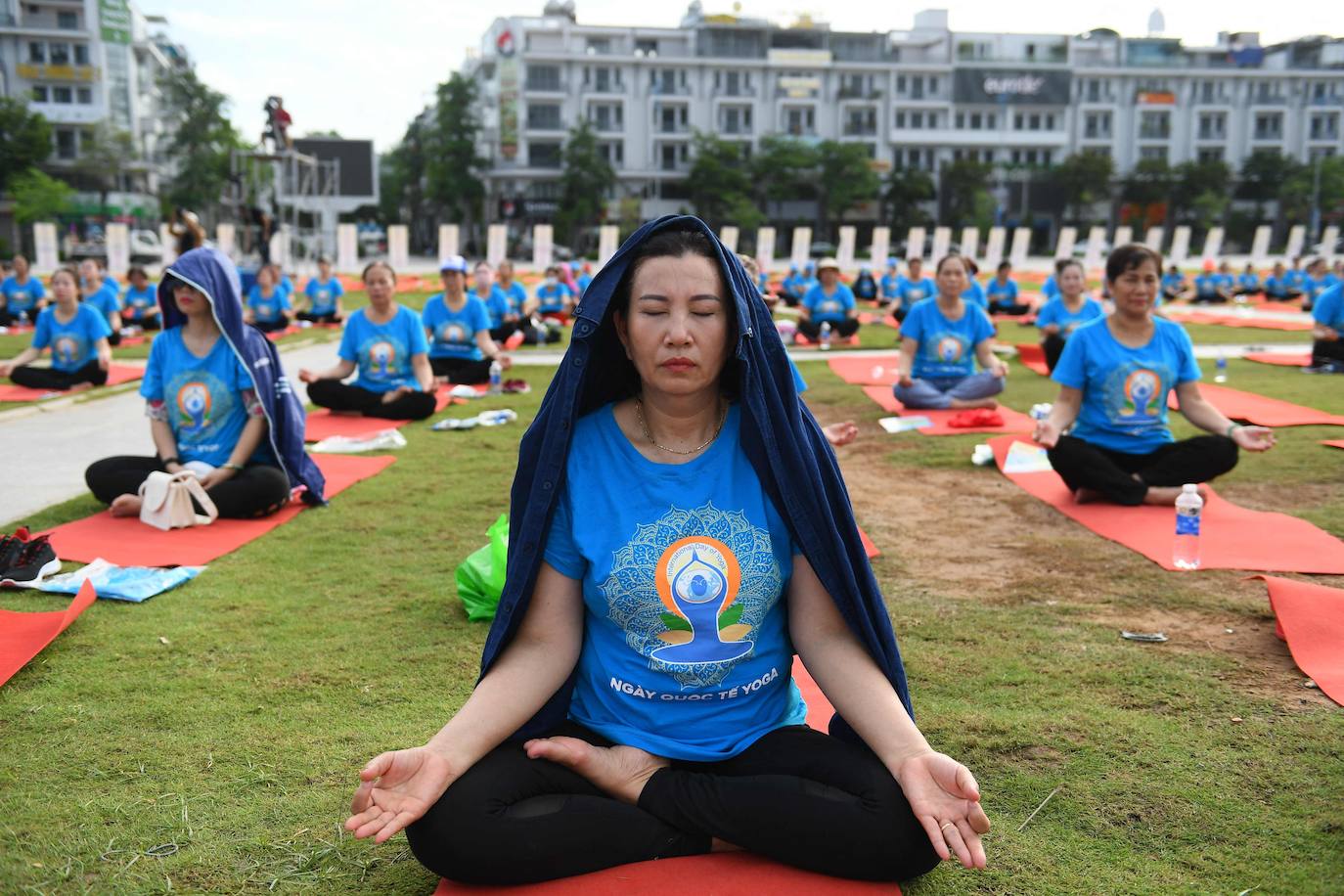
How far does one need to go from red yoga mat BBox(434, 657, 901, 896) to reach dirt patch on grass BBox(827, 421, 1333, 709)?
5.92 feet

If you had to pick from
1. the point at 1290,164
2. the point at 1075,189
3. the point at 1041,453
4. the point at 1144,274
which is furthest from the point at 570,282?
the point at 1290,164

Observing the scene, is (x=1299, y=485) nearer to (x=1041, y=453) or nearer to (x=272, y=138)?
(x=1041, y=453)

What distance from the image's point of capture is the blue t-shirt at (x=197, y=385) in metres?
5.66

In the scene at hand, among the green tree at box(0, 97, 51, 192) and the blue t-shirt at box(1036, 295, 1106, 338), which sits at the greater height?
the green tree at box(0, 97, 51, 192)

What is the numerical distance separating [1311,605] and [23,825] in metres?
3.92

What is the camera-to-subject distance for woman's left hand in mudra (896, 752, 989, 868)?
2078 millimetres

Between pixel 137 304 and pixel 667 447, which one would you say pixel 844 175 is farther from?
Result: pixel 667 447

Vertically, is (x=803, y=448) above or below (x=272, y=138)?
below

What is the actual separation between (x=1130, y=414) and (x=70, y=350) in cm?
896

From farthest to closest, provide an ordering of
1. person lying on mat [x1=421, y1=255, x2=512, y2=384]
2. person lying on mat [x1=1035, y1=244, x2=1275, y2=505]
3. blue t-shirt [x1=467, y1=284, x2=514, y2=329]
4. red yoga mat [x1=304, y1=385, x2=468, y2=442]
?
blue t-shirt [x1=467, y1=284, x2=514, y2=329] < person lying on mat [x1=421, y1=255, x2=512, y2=384] < red yoga mat [x1=304, y1=385, x2=468, y2=442] < person lying on mat [x1=1035, y1=244, x2=1275, y2=505]

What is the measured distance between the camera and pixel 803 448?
2.35 m

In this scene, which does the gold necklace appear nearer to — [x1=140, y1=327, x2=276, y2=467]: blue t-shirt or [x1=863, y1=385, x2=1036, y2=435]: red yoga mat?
[x1=140, y1=327, x2=276, y2=467]: blue t-shirt

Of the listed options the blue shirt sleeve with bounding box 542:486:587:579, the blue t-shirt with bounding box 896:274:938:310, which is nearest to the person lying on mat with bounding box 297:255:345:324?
the blue t-shirt with bounding box 896:274:938:310

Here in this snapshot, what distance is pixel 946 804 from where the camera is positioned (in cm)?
215
